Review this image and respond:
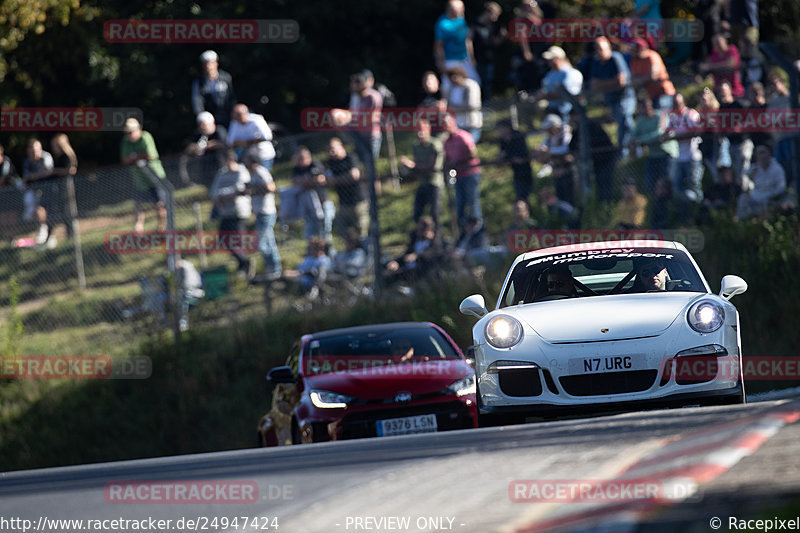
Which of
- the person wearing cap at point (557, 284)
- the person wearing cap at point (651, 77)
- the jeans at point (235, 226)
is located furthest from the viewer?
the jeans at point (235, 226)

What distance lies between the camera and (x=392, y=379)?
11703 mm

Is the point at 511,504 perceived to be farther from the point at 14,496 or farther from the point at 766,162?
the point at 766,162

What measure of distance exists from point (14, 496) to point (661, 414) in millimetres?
4828

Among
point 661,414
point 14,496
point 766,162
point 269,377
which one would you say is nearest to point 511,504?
point 661,414

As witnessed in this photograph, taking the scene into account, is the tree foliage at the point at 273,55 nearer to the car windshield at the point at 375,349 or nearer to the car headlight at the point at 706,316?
the car windshield at the point at 375,349

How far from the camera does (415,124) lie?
17531 mm

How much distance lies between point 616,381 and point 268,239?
9.55 m

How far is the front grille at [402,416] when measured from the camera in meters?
11.4

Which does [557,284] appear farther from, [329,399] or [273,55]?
[273,55]

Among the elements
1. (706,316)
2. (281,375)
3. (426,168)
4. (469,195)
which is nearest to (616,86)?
(469,195)

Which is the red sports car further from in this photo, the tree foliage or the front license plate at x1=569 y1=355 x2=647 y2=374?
the tree foliage

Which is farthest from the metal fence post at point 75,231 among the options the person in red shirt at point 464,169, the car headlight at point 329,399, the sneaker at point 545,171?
the car headlight at point 329,399

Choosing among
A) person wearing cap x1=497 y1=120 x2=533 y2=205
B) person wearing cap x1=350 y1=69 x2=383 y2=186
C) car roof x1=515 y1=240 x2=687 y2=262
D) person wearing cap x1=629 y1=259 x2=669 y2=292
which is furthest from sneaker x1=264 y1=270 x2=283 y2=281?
person wearing cap x1=629 y1=259 x2=669 y2=292

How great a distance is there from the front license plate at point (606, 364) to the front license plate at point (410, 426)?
2482mm
